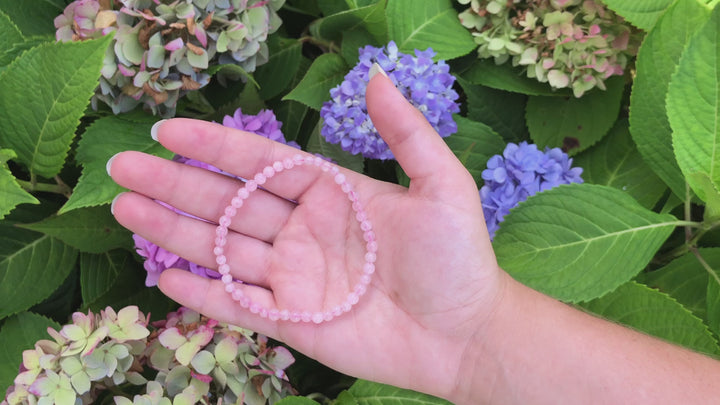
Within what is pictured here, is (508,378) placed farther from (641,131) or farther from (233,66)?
(233,66)

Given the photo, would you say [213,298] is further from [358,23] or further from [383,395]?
[358,23]

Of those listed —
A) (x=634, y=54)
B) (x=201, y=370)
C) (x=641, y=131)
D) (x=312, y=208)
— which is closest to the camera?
(x=201, y=370)

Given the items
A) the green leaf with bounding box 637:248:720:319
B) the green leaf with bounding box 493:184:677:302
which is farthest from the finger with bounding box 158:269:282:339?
the green leaf with bounding box 637:248:720:319

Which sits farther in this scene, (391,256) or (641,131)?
(641,131)

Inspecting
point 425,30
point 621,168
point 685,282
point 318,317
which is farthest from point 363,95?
point 685,282

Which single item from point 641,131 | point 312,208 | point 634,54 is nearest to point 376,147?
point 312,208

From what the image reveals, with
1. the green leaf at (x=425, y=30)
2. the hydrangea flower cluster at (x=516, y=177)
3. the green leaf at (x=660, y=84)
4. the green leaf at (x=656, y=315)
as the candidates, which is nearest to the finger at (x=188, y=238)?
the hydrangea flower cluster at (x=516, y=177)

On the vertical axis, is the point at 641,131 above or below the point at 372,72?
below
